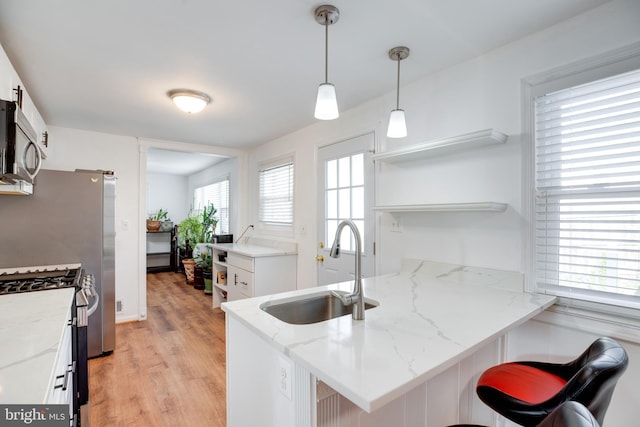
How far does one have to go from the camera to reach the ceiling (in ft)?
4.85

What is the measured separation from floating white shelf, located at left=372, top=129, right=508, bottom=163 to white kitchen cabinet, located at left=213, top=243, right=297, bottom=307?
174 centimetres

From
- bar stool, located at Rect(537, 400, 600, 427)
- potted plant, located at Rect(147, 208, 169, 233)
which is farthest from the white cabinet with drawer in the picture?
potted plant, located at Rect(147, 208, 169, 233)

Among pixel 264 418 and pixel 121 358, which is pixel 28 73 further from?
pixel 264 418

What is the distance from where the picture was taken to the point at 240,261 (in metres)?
3.52

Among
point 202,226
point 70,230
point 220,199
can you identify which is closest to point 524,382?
point 70,230

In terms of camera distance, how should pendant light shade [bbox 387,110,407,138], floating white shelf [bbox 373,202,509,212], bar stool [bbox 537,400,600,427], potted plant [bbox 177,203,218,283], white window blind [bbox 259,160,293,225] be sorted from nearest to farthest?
bar stool [bbox 537,400,600,427] < floating white shelf [bbox 373,202,509,212] < pendant light shade [bbox 387,110,407,138] < white window blind [bbox 259,160,293,225] < potted plant [bbox 177,203,218,283]

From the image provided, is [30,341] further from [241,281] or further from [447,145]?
[241,281]

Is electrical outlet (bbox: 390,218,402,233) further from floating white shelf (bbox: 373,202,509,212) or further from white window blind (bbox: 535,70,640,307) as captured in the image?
white window blind (bbox: 535,70,640,307)

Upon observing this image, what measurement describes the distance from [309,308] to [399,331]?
603 mm

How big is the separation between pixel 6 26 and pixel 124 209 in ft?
7.84

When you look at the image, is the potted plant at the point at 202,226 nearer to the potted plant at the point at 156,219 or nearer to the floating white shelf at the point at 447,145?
the potted plant at the point at 156,219

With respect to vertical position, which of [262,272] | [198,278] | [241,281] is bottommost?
[198,278]

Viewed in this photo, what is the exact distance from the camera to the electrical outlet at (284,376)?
40.6 inches

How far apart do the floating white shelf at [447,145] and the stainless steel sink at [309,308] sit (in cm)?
100
